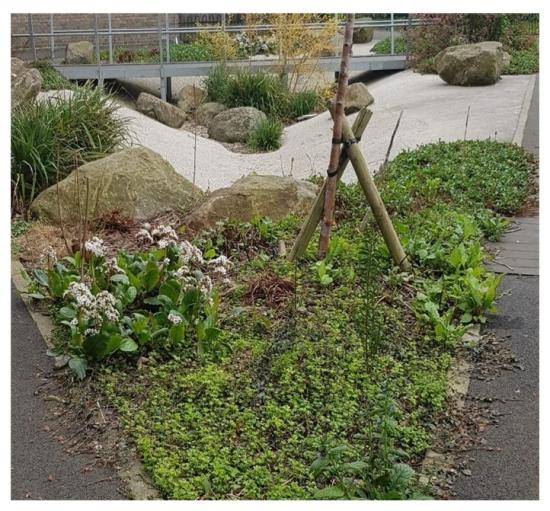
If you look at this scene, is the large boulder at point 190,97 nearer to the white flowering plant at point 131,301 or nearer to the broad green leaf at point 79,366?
the white flowering plant at point 131,301

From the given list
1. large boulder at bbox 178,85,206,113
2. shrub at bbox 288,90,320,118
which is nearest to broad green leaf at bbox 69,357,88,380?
shrub at bbox 288,90,320,118

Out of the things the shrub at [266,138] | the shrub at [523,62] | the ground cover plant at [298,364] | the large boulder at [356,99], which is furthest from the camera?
the shrub at [523,62]

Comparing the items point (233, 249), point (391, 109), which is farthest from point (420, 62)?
point (233, 249)

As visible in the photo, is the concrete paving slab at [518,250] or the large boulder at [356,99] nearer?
the concrete paving slab at [518,250]

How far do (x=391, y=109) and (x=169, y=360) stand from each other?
34.2ft

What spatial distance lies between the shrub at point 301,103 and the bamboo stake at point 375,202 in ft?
31.8

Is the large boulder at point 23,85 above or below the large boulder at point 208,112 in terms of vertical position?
above

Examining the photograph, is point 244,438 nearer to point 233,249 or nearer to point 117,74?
point 233,249

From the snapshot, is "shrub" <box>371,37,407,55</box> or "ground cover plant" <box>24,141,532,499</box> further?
"shrub" <box>371,37,407,55</box>

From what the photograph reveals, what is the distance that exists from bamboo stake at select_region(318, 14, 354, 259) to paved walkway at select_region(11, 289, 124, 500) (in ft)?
7.11

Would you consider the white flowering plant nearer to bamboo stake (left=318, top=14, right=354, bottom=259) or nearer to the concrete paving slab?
bamboo stake (left=318, top=14, right=354, bottom=259)

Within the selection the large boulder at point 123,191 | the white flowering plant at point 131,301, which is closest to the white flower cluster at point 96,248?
the white flowering plant at point 131,301

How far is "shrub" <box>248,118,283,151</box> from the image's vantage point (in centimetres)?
1303

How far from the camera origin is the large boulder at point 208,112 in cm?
1497
